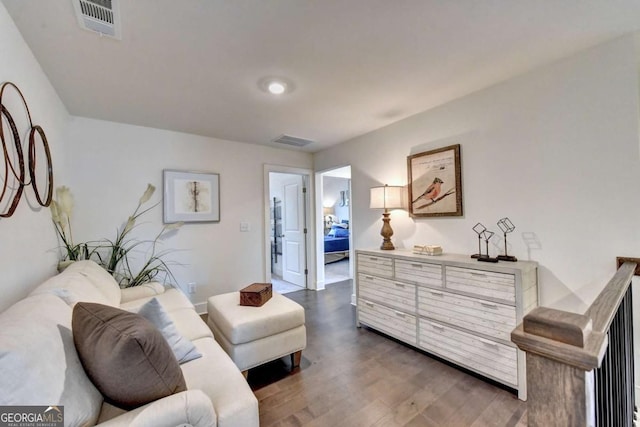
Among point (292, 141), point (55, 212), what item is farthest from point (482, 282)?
point (55, 212)

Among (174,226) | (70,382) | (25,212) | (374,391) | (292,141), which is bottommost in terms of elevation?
(374,391)

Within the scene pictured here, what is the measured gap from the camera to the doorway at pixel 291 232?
4.53 metres

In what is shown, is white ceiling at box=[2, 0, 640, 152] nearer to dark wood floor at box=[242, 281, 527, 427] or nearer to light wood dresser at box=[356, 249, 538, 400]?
light wood dresser at box=[356, 249, 538, 400]

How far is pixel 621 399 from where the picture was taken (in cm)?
106

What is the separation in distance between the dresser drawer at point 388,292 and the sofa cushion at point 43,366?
2.20 meters

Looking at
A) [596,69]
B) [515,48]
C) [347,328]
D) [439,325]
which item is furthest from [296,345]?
[596,69]

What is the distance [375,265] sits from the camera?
2.77 m

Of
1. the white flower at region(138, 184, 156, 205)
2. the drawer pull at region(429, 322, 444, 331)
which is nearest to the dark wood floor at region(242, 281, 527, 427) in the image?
the drawer pull at region(429, 322, 444, 331)

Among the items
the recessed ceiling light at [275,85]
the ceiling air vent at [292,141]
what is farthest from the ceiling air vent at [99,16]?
the ceiling air vent at [292,141]

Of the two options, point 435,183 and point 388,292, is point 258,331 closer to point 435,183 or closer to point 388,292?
point 388,292

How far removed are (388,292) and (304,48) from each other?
7.29ft

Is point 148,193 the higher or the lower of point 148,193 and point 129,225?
the higher

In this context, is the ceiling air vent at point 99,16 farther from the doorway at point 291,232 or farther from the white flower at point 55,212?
the doorway at point 291,232

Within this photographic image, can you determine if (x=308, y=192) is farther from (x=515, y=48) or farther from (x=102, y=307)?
(x=102, y=307)
